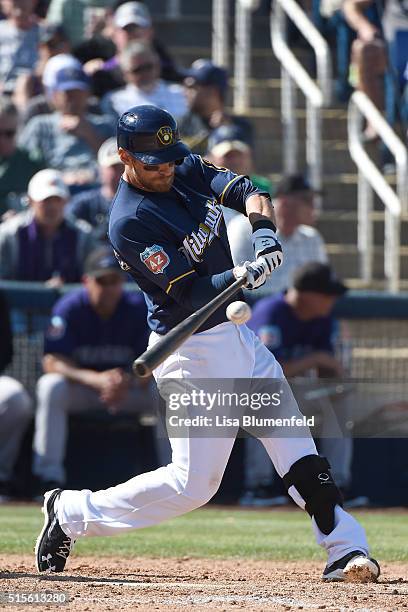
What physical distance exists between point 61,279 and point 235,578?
14.1ft

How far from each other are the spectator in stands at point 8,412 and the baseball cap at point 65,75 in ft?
8.71

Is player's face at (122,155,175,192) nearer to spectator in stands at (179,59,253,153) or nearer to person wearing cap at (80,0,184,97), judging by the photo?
spectator in stands at (179,59,253,153)

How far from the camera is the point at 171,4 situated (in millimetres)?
14164

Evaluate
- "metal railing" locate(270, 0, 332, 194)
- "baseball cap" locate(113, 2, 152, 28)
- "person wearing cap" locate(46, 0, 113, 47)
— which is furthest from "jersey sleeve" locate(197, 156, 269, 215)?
"person wearing cap" locate(46, 0, 113, 47)

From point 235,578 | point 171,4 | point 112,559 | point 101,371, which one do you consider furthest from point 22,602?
point 171,4

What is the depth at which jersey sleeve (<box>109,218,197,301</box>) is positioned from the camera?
516 centimetres

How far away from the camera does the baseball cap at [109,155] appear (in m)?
9.84

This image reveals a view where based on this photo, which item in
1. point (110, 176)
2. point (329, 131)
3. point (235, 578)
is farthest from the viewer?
point (329, 131)

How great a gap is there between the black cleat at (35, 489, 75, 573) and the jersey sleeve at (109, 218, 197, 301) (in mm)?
1214

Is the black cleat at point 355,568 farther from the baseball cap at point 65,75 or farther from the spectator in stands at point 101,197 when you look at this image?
the baseball cap at point 65,75

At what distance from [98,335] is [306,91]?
3644 mm

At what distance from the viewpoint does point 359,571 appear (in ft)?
17.5

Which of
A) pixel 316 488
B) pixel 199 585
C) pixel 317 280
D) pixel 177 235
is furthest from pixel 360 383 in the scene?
pixel 177 235

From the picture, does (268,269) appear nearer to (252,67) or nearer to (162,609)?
(162,609)
